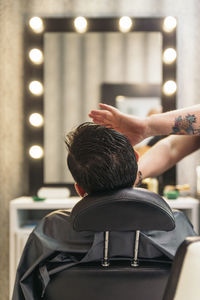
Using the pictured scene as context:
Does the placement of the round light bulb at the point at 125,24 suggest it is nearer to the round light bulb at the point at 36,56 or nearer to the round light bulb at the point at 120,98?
the round light bulb at the point at 120,98

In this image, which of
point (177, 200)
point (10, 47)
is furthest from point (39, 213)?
point (10, 47)

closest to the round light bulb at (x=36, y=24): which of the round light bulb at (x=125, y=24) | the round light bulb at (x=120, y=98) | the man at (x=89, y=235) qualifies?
the round light bulb at (x=125, y=24)

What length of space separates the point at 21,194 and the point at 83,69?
108 cm

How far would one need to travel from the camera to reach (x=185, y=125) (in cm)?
132

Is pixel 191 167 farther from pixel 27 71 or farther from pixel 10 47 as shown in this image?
pixel 10 47

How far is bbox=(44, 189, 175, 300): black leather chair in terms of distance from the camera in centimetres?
84

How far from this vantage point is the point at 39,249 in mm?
1014

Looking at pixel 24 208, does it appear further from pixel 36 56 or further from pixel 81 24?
pixel 81 24

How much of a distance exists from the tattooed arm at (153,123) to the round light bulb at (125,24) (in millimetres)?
1740

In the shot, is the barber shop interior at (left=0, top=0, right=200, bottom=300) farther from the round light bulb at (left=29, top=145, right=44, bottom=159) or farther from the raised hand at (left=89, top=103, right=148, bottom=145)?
the raised hand at (left=89, top=103, right=148, bottom=145)

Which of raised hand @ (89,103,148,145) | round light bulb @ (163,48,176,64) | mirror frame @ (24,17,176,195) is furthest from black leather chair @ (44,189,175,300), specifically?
round light bulb @ (163,48,176,64)

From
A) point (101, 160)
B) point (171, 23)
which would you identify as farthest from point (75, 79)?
point (101, 160)

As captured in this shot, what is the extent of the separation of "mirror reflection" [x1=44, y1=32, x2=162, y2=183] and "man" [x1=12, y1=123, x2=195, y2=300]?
6.20ft

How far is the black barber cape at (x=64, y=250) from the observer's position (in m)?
0.97
